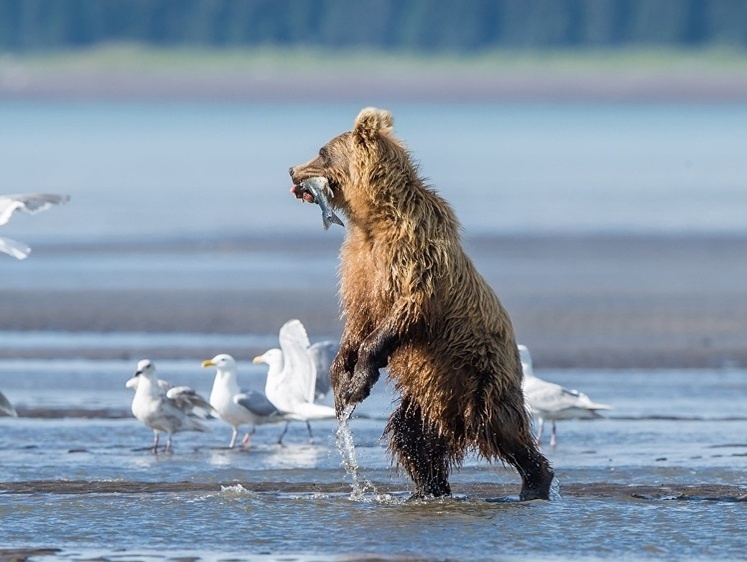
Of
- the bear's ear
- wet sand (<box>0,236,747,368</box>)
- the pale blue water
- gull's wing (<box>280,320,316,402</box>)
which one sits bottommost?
gull's wing (<box>280,320,316,402</box>)

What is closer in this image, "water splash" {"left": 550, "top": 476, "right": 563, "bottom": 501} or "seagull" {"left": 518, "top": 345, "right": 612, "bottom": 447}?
"water splash" {"left": 550, "top": 476, "right": 563, "bottom": 501}

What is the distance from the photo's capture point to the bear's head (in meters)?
7.48

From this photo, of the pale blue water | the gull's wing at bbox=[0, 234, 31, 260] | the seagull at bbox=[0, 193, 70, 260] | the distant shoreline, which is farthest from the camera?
the distant shoreline

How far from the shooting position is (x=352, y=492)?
805 cm

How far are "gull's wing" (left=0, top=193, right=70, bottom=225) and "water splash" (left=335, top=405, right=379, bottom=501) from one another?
3933 mm

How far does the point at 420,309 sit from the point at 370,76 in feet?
261

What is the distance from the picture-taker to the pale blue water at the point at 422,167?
2425 centimetres

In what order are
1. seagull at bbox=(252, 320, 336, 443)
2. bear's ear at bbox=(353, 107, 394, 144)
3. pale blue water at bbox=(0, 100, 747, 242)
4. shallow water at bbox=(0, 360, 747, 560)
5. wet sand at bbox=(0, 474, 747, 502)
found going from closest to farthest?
1. shallow water at bbox=(0, 360, 747, 560)
2. bear's ear at bbox=(353, 107, 394, 144)
3. wet sand at bbox=(0, 474, 747, 502)
4. seagull at bbox=(252, 320, 336, 443)
5. pale blue water at bbox=(0, 100, 747, 242)

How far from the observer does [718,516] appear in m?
7.41

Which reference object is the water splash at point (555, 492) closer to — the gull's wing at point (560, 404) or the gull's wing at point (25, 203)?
the gull's wing at point (560, 404)

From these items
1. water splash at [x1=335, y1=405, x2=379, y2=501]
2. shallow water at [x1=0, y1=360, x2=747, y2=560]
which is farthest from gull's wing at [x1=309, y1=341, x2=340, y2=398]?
water splash at [x1=335, y1=405, x2=379, y2=501]

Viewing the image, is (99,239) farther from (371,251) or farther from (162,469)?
(371,251)

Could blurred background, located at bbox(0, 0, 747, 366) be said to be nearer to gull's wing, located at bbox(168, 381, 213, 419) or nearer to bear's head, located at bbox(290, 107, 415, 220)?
gull's wing, located at bbox(168, 381, 213, 419)

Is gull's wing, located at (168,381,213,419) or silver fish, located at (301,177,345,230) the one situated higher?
silver fish, located at (301,177,345,230)
